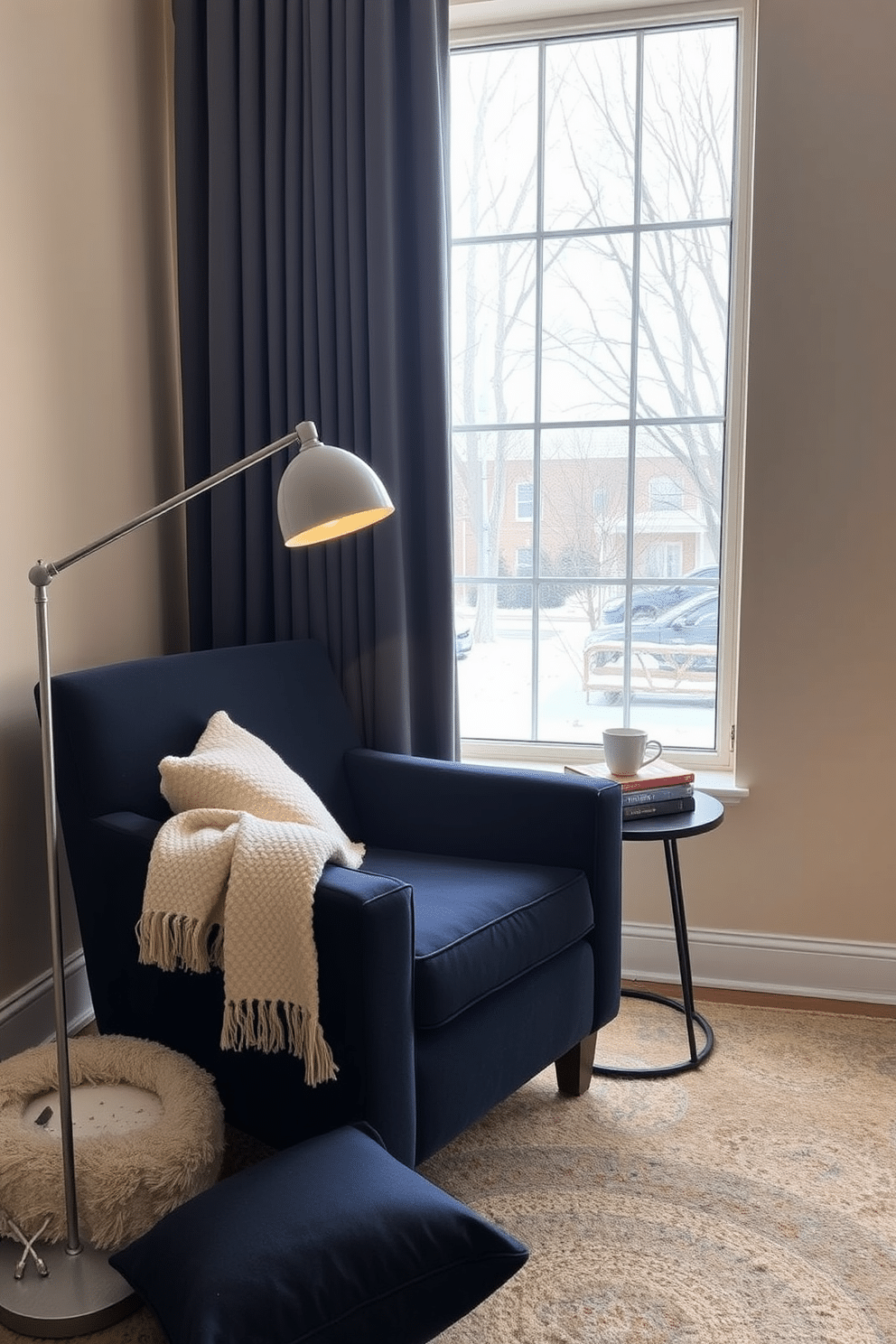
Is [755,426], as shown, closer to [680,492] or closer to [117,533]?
[680,492]

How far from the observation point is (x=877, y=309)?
7.66 feet

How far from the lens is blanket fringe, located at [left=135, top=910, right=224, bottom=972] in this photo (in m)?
1.66

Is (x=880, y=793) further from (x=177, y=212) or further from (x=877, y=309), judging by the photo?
(x=177, y=212)

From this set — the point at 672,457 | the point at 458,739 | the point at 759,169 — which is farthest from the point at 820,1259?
the point at 759,169

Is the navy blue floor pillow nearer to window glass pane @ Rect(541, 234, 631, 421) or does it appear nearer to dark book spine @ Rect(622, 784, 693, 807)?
dark book spine @ Rect(622, 784, 693, 807)

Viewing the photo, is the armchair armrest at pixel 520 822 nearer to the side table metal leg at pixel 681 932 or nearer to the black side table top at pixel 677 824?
the black side table top at pixel 677 824

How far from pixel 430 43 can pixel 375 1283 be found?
2320 mm

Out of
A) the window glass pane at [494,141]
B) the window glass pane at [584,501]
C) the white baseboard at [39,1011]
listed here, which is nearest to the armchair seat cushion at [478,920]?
the white baseboard at [39,1011]

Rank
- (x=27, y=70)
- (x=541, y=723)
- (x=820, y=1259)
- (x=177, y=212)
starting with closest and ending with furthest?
(x=820, y=1259)
(x=27, y=70)
(x=177, y=212)
(x=541, y=723)

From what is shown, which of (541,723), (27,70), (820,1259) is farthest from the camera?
(541,723)

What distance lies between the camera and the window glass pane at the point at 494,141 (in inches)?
105

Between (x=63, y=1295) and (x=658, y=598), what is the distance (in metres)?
1.90

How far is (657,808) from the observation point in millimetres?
2205

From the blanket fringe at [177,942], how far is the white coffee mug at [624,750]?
3.03 ft
